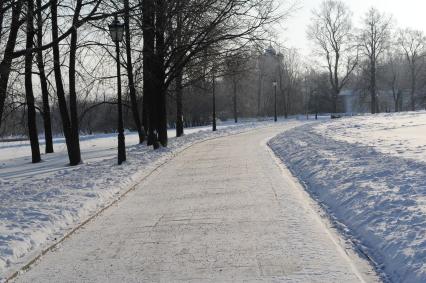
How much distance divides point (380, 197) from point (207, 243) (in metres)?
→ 3.38

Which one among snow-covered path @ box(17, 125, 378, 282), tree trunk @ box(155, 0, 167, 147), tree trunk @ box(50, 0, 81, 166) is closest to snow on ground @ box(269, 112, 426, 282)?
snow-covered path @ box(17, 125, 378, 282)

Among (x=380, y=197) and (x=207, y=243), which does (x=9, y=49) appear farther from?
(x=380, y=197)

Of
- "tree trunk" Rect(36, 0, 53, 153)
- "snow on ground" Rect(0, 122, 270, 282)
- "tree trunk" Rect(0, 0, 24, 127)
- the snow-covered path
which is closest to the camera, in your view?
the snow-covered path

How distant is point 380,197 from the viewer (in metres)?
8.90

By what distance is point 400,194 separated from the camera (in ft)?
29.2

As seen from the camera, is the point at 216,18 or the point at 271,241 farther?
the point at 216,18

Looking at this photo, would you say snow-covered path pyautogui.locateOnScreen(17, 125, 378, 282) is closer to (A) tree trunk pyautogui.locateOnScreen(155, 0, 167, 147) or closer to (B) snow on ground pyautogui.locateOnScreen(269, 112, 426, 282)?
(B) snow on ground pyautogui.locateOnScreen(269, 112, 426, 282)

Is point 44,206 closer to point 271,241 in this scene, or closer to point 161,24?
point 271,241

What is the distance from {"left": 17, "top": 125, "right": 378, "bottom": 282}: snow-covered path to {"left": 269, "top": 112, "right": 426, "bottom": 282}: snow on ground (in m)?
0.37

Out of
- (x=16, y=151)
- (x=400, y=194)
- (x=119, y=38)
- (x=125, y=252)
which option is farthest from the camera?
(x=16, y=151)

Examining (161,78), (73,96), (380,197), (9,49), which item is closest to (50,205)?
(9,49)

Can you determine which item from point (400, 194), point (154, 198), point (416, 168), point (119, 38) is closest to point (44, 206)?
point (154, 198)

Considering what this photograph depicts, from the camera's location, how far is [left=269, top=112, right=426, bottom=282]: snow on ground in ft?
20.1

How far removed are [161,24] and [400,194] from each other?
15398 millimetres
